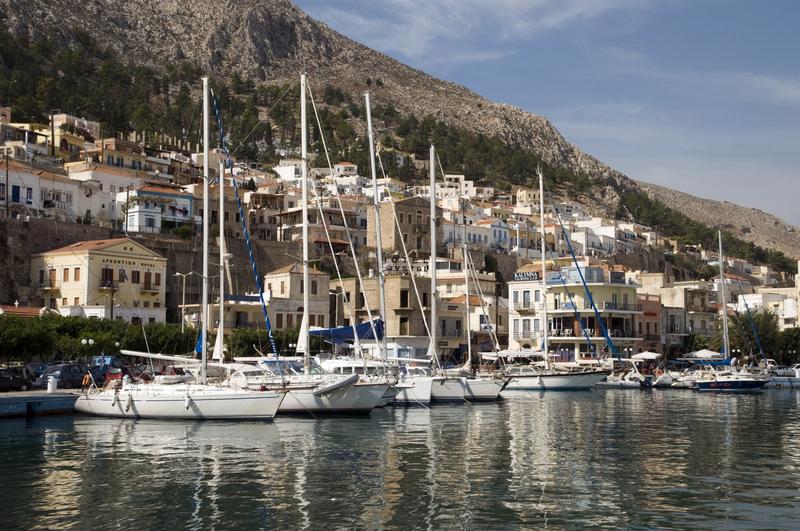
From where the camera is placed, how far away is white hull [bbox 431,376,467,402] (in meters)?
47.3

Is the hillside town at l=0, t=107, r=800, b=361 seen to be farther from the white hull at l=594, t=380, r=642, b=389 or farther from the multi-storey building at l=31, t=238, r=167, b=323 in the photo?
the white hull at l=594, t=380, r=642, b=389

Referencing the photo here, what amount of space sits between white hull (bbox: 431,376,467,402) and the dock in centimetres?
1655

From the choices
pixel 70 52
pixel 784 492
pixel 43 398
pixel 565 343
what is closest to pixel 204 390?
pixel 43 398

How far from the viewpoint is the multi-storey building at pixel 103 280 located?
6675cm

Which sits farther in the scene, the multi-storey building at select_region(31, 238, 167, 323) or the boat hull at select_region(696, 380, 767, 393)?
the multi-storey building at select_region(31, 238, 167, 323)

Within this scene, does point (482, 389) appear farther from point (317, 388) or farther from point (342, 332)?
point (317, 388)

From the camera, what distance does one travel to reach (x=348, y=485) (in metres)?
22.6

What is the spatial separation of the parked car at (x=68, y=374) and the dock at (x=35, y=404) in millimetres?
6650

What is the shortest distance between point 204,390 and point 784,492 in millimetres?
21959

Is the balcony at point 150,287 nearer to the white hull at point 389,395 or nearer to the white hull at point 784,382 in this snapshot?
the white hull at point 389,395

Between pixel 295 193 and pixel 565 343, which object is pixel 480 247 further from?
pixel 565 343

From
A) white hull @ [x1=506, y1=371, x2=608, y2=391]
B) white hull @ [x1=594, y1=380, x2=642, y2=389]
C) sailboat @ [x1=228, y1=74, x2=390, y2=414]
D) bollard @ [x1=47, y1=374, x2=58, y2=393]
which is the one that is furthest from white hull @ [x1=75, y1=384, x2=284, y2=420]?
white hull @ [x1=594, y1=380, x2=642, y2=389]

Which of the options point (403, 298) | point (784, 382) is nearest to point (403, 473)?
point (403, 298)

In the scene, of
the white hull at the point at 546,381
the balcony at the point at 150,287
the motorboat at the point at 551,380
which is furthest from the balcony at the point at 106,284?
the white hull at the point at 546,381
